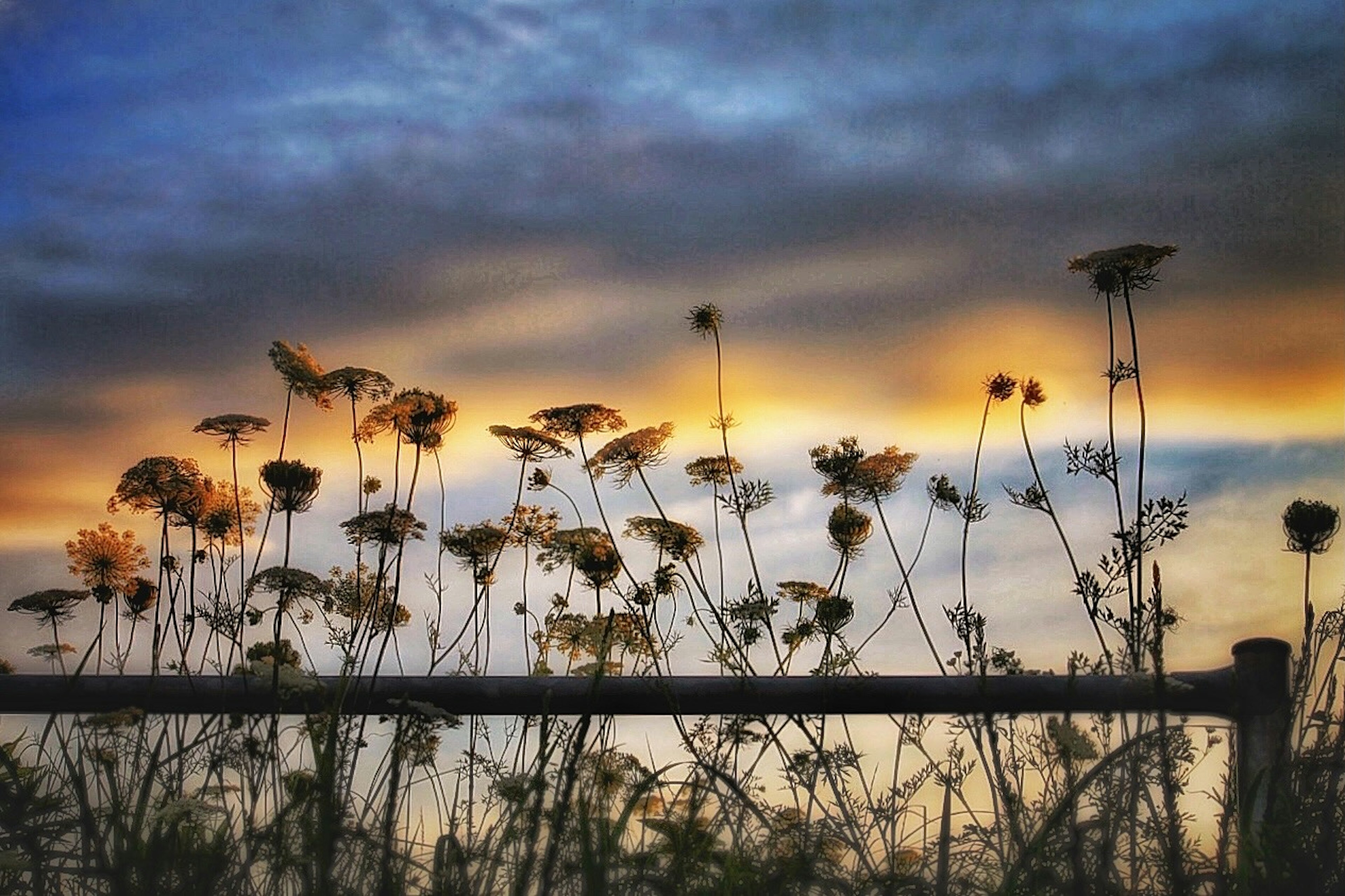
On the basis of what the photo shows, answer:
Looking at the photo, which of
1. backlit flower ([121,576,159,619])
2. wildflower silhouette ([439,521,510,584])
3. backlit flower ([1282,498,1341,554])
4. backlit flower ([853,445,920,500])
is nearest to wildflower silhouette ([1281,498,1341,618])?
backlit flower ([1282,498,1341,554])

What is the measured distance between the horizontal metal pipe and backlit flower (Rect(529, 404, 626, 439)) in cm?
50

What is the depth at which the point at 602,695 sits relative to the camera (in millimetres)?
2102

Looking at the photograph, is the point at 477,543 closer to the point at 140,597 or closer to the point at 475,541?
the point at 475,541

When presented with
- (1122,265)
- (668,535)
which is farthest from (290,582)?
(1122,265)

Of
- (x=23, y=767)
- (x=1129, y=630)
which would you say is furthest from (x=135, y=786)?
(x=1129, y=630)

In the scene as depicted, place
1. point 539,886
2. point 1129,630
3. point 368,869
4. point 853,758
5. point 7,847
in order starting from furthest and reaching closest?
point 853,758 → point 1129,630 → point 7,847 → point 368,869 → point 539,886

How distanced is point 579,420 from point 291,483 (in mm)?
567

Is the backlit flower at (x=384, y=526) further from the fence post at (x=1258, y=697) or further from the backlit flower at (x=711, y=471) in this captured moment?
the fence post at (x=1258, y=697)

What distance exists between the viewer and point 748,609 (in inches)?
92.0

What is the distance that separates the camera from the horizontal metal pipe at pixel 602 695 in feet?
6.45

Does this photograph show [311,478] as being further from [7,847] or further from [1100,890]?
[1100,890]

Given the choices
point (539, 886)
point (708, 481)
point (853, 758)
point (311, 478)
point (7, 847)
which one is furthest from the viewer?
point (708, 481)

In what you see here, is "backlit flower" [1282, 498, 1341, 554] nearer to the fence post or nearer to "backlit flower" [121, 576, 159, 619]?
the fence post

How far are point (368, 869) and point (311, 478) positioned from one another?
2.65ft
